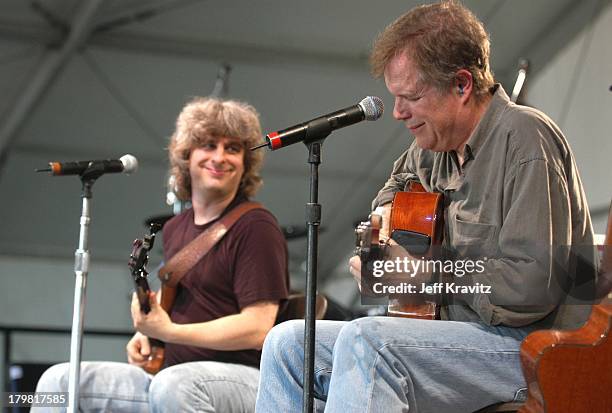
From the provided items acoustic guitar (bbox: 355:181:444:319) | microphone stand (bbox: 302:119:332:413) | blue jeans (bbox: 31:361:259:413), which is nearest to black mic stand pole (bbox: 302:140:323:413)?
microphone stand (bbox: 302:119:332:413)

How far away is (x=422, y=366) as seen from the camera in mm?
2039

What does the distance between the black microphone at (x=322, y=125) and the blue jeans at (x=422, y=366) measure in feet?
1.56

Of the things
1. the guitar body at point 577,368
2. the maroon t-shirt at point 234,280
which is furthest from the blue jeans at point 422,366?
the maroon t-shirt at point 234,280

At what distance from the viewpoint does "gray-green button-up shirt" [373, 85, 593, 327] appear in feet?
6.64

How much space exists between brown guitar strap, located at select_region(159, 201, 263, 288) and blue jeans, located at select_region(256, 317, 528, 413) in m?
1.18

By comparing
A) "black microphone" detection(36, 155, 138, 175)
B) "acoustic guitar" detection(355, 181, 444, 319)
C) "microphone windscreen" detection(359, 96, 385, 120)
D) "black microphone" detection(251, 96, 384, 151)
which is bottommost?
"acoustic guitar" detection(355, 181, 444, 319)

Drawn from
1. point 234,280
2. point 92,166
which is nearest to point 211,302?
point 234,280

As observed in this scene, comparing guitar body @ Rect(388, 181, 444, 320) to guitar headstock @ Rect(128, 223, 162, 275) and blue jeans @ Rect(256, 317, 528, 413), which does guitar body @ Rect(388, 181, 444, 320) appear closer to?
blue jeans @ Rect(256, 317, 528, 413)

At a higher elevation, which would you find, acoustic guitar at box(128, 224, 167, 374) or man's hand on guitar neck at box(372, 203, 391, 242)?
man's hand on guitar neck at box(372, 203, 391, 242)

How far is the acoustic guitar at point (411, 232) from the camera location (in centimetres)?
218

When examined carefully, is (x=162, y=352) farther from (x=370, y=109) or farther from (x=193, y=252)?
(x=370, y=109)

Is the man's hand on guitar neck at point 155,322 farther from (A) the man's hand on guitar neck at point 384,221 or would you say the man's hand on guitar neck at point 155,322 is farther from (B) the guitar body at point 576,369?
(B) the guitar body at point 576,369

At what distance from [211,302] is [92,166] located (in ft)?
2.01

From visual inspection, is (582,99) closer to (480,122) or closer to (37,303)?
(480,122)
